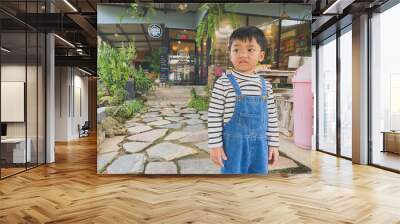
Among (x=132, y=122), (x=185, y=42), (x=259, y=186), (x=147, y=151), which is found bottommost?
(x=259, y=186)

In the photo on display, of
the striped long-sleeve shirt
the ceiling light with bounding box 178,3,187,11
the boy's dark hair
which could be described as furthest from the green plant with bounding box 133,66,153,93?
the boy's dark hair

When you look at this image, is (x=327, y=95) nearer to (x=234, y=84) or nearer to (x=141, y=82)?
(x=234, y=84)

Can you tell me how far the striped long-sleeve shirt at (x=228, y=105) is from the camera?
19.6ft

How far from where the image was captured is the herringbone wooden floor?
3.89m

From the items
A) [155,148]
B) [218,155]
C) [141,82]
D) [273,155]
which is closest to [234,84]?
[218,155]

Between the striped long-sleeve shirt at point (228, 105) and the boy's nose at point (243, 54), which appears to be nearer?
the striped long-sleeve shirt at point (228, 105)

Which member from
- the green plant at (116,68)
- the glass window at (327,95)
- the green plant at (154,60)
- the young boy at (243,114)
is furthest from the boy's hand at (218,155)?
the glass window at (327,95)

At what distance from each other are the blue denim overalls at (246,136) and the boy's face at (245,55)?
0.23 metres

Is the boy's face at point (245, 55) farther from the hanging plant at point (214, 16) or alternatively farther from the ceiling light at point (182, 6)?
the ceiling light at point (182, 6)

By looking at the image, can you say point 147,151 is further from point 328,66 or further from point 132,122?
point 328,66

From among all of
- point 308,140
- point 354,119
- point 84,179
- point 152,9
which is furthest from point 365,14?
point 84,179

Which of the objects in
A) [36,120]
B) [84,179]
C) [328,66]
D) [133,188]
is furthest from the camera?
[328,66]

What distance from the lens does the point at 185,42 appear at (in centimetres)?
624

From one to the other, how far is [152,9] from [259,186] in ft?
11.0
